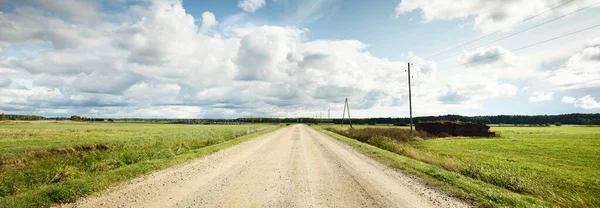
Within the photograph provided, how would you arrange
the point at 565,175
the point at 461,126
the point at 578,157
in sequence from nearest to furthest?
Answer: the point at 565,175
the point at 578,157
the point at 461,126

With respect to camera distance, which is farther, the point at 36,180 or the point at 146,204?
the point at 36,180

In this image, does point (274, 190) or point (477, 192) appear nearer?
point (477, 192)

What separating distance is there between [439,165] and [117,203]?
1540 cm

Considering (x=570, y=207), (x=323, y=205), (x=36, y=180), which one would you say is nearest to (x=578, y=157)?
(x=570, y=207)

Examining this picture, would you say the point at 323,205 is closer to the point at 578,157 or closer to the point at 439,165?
the point at 439,165

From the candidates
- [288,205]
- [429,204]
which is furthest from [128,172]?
[429,204]

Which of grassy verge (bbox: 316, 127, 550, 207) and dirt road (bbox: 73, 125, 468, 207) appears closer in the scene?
dirt road (bbox: 73, 125, 468, 207)

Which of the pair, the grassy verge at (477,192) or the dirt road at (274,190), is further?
the grassy verge at (477,192)

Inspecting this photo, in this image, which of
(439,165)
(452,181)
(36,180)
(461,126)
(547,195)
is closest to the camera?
(547,195)

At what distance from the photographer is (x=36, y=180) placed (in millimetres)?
13258

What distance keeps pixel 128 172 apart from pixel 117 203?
17.9ft

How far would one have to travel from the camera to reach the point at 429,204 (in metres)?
8.83

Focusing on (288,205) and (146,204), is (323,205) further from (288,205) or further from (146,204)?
(146,204)

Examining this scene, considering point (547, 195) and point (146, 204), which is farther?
point (547, 195)
